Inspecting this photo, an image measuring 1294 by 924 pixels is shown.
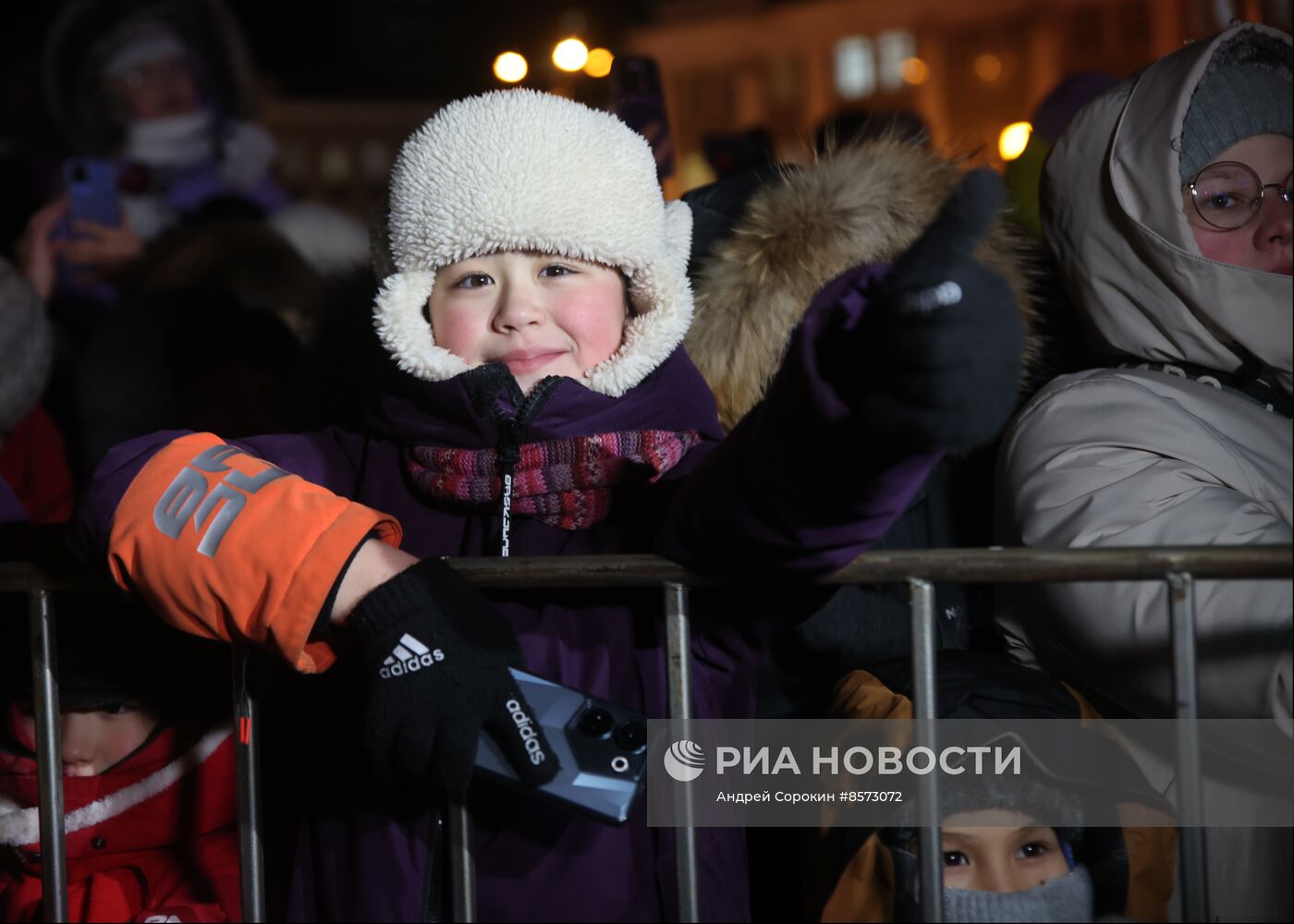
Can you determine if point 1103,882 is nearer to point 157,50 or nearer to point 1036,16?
point 157,50

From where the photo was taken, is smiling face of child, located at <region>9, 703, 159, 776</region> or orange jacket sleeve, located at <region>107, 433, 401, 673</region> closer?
orange jacket sleeve, located at <region>107, 433, 401, 673</region>

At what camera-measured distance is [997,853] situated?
1.72 metres

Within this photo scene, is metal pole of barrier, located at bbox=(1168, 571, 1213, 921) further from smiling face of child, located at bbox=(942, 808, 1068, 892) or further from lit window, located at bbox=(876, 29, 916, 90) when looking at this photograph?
lit window, located at bbox=(876, 29, 916, 90)

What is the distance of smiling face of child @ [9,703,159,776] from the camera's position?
6.79 ft

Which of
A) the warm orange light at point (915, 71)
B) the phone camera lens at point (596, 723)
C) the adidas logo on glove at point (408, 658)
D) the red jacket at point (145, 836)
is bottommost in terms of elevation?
the red jacket at point (145, 836)

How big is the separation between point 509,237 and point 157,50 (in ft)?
11.4

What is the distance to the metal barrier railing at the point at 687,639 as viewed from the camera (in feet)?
4.77

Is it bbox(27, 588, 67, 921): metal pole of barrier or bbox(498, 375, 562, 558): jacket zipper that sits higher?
bbox(498, 375, 562, 558): jacket zipper

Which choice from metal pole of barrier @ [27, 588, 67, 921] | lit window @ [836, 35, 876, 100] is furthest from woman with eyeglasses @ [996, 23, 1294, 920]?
lit window @ [836, 35, 876, 100]

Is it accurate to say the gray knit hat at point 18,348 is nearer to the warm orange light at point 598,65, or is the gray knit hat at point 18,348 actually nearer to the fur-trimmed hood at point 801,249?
the warm orange light at point 598,65

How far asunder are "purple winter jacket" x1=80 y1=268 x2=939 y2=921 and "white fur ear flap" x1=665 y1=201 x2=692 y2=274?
0.91 ft

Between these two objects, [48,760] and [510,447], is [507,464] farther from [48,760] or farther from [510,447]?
[48,760]

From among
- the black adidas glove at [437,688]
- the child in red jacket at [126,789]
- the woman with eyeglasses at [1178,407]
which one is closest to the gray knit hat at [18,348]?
the child in red jacket at [126,789]

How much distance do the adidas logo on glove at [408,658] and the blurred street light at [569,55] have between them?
2.26 meters
